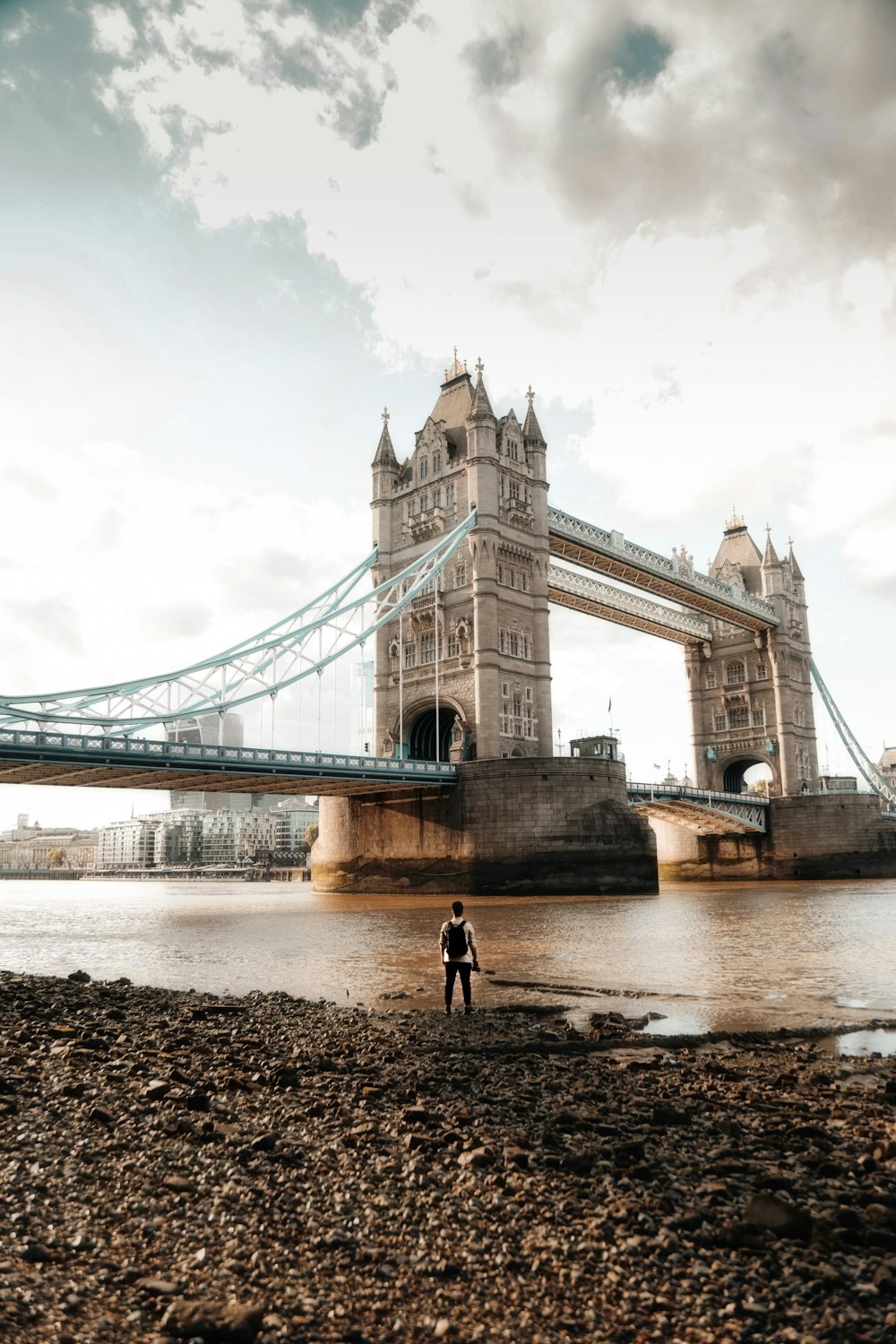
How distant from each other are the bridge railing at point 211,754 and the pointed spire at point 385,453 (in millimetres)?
20450

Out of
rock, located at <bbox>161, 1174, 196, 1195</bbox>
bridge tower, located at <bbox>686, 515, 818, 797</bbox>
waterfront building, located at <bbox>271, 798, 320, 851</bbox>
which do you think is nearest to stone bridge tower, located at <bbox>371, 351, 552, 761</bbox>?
bridge tower, located at <bbox>686, 515, 818, 797</bbox>

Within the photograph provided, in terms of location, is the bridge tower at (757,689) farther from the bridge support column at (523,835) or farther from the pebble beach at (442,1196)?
the pebble beach at (442,1196)

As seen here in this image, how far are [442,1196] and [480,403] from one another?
48.0 meters

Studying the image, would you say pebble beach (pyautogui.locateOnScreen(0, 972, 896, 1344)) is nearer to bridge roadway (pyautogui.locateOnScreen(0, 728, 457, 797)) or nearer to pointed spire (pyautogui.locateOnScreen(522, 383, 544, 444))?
bridge roadway (pyautogui.locateOnScreen(0, 728, 457, 797))

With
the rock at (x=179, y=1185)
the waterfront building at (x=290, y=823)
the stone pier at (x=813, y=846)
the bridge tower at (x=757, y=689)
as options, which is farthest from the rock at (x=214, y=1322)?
the waterfront building at (x=290, y=823)

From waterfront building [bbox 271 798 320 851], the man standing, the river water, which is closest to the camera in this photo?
the man standing

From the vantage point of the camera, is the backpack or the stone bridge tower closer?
the backpack

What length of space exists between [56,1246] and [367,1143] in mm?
1972

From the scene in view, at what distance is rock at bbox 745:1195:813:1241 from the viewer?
13.8ft

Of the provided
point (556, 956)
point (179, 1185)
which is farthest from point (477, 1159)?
point (556, 956)

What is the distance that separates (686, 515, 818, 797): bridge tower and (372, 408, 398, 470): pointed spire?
33.3 metres

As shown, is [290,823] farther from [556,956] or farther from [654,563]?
[556,956]

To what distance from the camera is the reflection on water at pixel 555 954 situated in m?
11.8

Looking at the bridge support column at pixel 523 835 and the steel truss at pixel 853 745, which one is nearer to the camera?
the bridge support column at pixel 523 835
